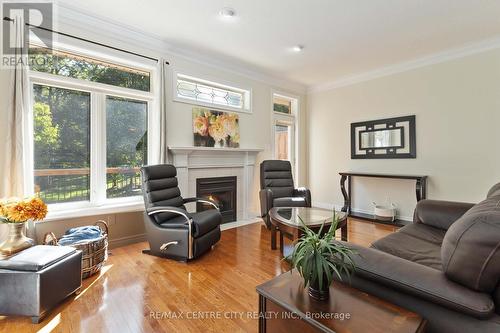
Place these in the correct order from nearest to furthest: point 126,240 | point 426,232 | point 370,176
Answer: point 426,232 < point 126,240 < point 370,176

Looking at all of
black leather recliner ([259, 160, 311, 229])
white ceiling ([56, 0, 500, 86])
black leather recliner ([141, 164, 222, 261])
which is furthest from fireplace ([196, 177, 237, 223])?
white ceiling ([56, 0, 500, 86])

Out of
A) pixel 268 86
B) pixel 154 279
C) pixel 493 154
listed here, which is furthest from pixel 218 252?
pixel 493 154

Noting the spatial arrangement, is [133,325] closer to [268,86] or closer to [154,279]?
[154,279]

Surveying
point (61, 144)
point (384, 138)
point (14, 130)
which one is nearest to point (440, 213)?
point (384, 138)

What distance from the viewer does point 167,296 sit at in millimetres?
1997

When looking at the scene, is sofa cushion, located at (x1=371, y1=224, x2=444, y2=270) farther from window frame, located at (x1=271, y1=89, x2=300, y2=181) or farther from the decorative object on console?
window frame, located at (x1=271, y1=89, x2=300, y2=181)

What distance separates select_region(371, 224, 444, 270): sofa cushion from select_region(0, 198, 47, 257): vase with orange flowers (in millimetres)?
2750

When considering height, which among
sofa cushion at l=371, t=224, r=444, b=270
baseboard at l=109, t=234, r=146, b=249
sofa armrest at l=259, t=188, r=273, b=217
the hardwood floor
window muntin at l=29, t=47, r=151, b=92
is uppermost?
window muntin at l=29, t=47, r=151, b=92

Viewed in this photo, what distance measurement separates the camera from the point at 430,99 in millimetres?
3932

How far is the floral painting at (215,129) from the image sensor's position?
150 inches

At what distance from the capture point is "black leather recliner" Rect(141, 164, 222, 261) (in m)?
2.60

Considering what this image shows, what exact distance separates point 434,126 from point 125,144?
4719 millimetres

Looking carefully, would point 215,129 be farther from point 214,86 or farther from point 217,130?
point 214,86

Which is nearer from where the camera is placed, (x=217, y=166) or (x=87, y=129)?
(x=87, y=129)
